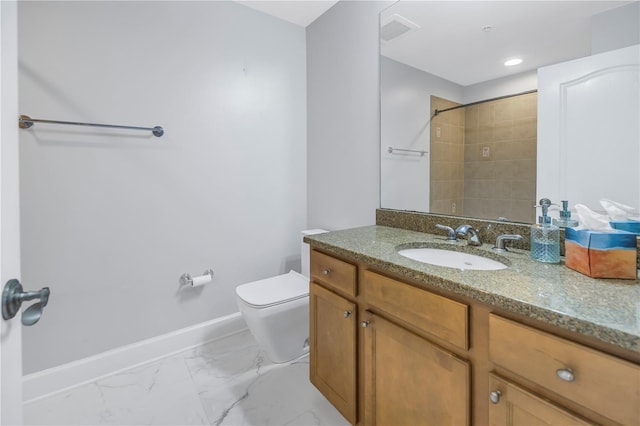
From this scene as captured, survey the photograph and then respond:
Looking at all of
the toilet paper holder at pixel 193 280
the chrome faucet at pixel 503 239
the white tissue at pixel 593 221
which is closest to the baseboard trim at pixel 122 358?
the toilet paper holder at pixel 193 280

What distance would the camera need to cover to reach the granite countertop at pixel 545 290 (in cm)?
58

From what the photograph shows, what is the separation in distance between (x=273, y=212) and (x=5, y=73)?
5.95 ft

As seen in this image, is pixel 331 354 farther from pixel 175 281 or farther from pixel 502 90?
pixel 502 90

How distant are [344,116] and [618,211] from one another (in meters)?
1.52

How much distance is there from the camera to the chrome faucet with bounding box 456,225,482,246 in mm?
1282

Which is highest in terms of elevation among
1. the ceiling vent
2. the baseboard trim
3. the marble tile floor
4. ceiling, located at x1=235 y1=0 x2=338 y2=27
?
ceiling, located at x1=235 y1=0 x2=338 y2=27

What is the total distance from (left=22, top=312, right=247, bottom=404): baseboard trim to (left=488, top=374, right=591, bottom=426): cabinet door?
5.89ft

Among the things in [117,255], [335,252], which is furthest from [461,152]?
[117,255]

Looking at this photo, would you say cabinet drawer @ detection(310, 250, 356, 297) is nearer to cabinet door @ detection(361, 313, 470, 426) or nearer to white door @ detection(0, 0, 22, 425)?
cabinet door @ detection(361, 313, 470, 426)

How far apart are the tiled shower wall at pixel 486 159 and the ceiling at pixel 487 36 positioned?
0.51 ft

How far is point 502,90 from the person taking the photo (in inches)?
51.2


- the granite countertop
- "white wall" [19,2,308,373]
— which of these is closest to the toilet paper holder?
"white wall" [19,2,308,373]

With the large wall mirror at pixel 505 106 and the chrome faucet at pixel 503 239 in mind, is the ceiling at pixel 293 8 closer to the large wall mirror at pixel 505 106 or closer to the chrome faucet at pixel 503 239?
the large wall mirror at pixel 505 106

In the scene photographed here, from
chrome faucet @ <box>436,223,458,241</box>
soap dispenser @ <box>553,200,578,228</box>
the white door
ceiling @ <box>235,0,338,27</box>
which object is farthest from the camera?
ceiling @ <box>235,0,338,27</box>
